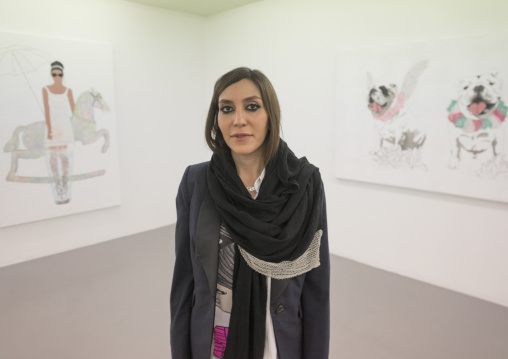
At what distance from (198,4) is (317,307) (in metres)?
4.50

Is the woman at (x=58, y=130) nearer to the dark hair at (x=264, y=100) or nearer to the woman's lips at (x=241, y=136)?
the dark hair at (x=264, y=100)

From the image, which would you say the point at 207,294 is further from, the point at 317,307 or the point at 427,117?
the point at 427,117

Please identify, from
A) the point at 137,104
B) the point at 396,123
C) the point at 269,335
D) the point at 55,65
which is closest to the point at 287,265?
the point at 269,335

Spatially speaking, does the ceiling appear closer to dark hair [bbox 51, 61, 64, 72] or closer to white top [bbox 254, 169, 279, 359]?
dark hair [bbox 51, 61, 64, 72]

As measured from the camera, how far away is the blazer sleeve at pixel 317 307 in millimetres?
1409

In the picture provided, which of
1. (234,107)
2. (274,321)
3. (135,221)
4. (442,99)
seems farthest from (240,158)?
(135,221)

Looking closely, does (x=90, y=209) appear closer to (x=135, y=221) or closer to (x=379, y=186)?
(x=135, y=221)

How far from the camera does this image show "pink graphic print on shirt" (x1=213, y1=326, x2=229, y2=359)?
1.40 m

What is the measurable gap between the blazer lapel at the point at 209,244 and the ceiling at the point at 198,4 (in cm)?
415

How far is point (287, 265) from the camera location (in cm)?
134

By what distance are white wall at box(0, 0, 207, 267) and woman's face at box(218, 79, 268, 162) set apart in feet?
11.9

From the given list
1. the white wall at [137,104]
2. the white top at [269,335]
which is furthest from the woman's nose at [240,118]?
the white wall at [137,104]

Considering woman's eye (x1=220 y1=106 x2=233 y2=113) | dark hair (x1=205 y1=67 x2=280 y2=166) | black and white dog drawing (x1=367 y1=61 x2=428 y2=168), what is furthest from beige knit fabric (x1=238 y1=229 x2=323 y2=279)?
black and white dog drawing (x1=367 y1=61 x2=428 y2=168)

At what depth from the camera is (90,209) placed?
4594 mm
